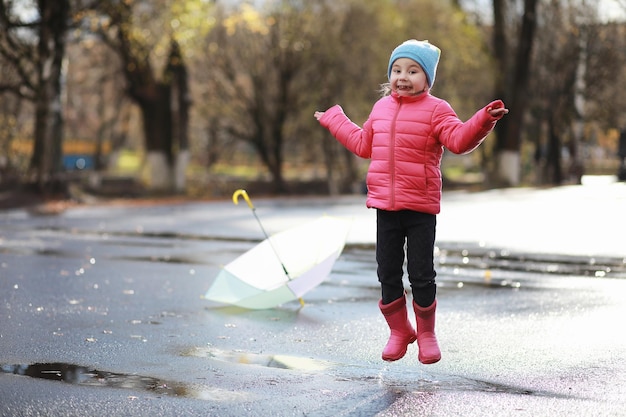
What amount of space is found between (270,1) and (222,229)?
21606mm

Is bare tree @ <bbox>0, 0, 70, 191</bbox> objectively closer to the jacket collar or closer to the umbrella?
the umbrella

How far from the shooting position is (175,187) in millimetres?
36438

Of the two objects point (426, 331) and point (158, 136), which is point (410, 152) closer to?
point (426, 331)

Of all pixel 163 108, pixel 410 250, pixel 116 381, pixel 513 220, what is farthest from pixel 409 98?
pixel 163 108

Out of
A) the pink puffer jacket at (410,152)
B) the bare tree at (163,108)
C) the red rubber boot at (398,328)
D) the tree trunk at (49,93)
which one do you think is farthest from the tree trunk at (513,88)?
the pink puffer jacket at (410,152)

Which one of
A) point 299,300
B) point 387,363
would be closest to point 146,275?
point 299,300

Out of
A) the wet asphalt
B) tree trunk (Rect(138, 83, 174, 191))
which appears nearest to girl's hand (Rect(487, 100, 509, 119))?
the wet asphalt

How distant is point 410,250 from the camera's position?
6.45 metres

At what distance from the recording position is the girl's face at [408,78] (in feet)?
20.9

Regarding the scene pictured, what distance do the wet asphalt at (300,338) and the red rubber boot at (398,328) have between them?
121 mm

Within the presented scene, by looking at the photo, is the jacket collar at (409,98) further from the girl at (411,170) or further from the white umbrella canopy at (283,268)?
the white umbrella canopy at (283,268)

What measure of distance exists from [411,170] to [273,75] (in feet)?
119

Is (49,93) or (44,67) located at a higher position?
(44,67)

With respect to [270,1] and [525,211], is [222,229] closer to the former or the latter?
[525,211]
